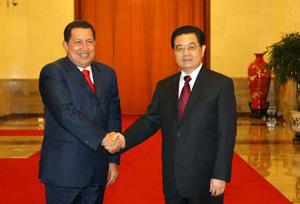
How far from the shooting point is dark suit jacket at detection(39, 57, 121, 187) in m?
2.92

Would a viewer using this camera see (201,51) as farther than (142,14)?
No

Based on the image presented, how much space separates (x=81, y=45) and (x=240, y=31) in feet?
35.8

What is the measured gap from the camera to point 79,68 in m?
3.08

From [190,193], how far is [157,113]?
0.55 metres

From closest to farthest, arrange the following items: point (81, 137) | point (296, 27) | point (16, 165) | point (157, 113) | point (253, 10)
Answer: point (81, 137), point (157, 113), point (16, 165), point (296, 27), point (253, 10)

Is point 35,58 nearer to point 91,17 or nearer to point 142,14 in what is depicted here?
point 91,17

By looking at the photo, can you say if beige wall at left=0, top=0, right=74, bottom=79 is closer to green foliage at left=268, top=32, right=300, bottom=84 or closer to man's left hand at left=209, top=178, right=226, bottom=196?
green foliage at left=268, top=32, right=300, bottom=84

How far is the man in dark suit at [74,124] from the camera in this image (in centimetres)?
293

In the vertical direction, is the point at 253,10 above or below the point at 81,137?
above

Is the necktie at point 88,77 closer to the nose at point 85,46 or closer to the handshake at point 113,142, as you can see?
the nose at point 85,46

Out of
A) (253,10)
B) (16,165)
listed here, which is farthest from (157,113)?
(253,10)

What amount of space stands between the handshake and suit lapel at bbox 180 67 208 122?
1.29ft

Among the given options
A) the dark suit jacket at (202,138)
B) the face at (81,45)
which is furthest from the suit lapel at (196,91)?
the face at (81,45)

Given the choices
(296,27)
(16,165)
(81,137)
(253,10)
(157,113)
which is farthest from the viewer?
(253,10)
